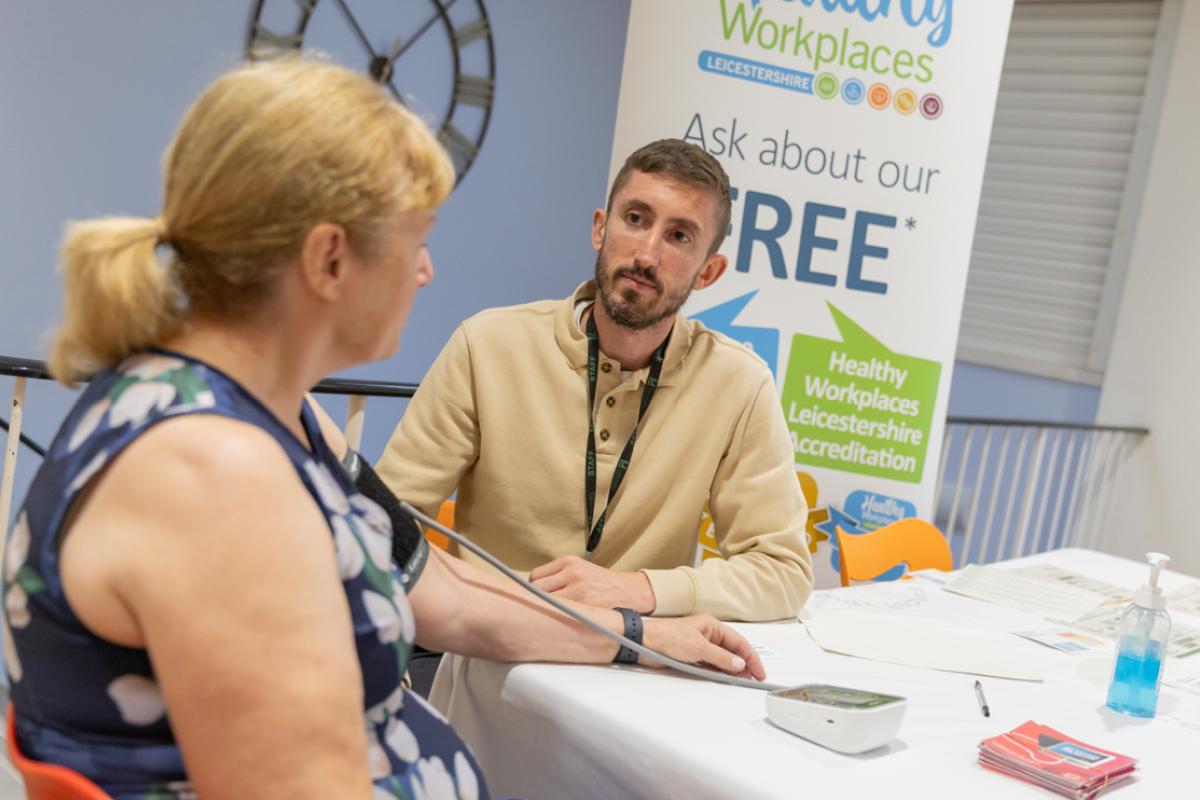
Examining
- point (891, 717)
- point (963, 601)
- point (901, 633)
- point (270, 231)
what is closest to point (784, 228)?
point (963, 601)

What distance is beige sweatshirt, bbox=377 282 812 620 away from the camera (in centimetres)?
182

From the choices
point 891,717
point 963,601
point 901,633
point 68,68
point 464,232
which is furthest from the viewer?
point 464,232

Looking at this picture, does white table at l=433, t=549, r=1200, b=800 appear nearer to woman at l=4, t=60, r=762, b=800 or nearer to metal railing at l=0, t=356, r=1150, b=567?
woman at l=4, t=60, r=762, b=800

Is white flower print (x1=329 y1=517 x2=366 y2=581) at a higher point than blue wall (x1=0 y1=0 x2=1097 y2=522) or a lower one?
lower

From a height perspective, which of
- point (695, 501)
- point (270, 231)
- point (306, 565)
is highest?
point (270, 231)

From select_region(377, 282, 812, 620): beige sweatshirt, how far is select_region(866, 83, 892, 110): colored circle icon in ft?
4.59

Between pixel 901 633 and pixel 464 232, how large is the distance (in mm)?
3265

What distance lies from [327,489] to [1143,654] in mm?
1176

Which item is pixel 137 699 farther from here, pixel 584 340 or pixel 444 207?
pixel 444 207

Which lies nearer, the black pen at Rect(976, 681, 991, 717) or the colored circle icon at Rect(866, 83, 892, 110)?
the black pen at Rect(976, 681, 991, 717)

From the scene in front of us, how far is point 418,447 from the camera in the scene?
1806mm

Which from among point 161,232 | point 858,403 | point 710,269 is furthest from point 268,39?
point 161,232

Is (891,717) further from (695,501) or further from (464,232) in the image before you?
(464,232)

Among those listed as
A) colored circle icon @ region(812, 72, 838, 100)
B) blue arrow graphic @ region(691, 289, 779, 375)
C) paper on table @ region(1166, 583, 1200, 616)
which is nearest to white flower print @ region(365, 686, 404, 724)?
paper on table @ region(1166, 583, 1200, 616)
